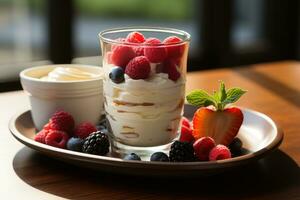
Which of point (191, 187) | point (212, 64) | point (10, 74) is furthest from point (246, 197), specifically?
point (212, 64)

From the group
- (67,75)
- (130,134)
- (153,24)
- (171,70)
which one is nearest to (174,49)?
(171,70)

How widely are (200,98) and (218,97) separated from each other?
29 millimetres

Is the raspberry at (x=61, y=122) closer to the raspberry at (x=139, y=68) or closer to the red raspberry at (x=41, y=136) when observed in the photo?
the red raspberry at (x=41, y=136)

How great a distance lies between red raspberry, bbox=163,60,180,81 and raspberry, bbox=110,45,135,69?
0.05 meters

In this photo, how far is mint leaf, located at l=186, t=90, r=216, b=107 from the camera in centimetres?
93

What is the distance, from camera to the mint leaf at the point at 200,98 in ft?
3.06

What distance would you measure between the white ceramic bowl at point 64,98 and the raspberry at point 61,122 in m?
0.05

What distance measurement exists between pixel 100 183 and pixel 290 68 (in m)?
0.93

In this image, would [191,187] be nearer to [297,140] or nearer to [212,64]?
[297,140]

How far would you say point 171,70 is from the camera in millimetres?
911

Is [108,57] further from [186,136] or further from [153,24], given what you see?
[153,24]

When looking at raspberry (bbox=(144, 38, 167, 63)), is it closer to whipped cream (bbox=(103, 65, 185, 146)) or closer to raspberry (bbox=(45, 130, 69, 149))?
whipped cream (bbox=(103, 65, 185, 146))

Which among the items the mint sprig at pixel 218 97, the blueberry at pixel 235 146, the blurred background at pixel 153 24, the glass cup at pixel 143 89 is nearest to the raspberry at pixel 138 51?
the glass cup at pixel 143 89

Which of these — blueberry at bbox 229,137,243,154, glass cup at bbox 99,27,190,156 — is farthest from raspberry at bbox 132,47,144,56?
blueberry at bbox 229,137,243,154
